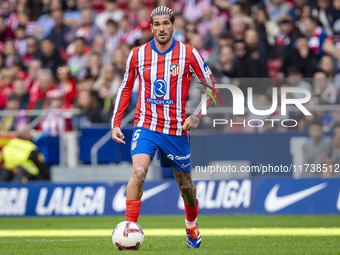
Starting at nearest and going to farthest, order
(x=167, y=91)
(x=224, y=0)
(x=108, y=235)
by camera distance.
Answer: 1. (x=167, y=91)
2. (x=108, y=235)
3. (x=224, y=0)

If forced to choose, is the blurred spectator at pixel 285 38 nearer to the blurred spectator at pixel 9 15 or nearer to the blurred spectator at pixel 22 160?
the blurred spectator at pixel 22 160

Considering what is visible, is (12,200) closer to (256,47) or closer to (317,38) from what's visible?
(256,47)

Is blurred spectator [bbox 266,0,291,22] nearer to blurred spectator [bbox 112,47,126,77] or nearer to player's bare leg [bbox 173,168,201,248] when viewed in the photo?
blurred spectator [bbox 112,47,126,77]

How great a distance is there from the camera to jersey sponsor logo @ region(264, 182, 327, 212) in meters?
12.1

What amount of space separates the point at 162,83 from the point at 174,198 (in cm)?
592

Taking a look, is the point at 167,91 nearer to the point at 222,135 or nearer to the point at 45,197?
the point at 222,135

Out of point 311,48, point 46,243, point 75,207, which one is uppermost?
point 311,48

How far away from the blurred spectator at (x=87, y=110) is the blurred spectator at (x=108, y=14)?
3.88m

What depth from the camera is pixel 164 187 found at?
1267cm

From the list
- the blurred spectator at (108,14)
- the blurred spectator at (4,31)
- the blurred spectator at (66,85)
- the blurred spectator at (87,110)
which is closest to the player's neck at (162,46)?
the blurred spectator at (87,110)

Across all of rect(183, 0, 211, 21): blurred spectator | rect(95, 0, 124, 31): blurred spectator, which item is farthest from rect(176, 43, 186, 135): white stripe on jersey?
rect(95, 0, 124, 31): blurred spectator

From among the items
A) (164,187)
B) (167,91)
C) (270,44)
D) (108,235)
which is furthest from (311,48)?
(167,91)

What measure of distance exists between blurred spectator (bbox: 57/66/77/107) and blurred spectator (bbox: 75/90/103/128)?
876mm

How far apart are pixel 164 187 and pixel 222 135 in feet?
4.60
